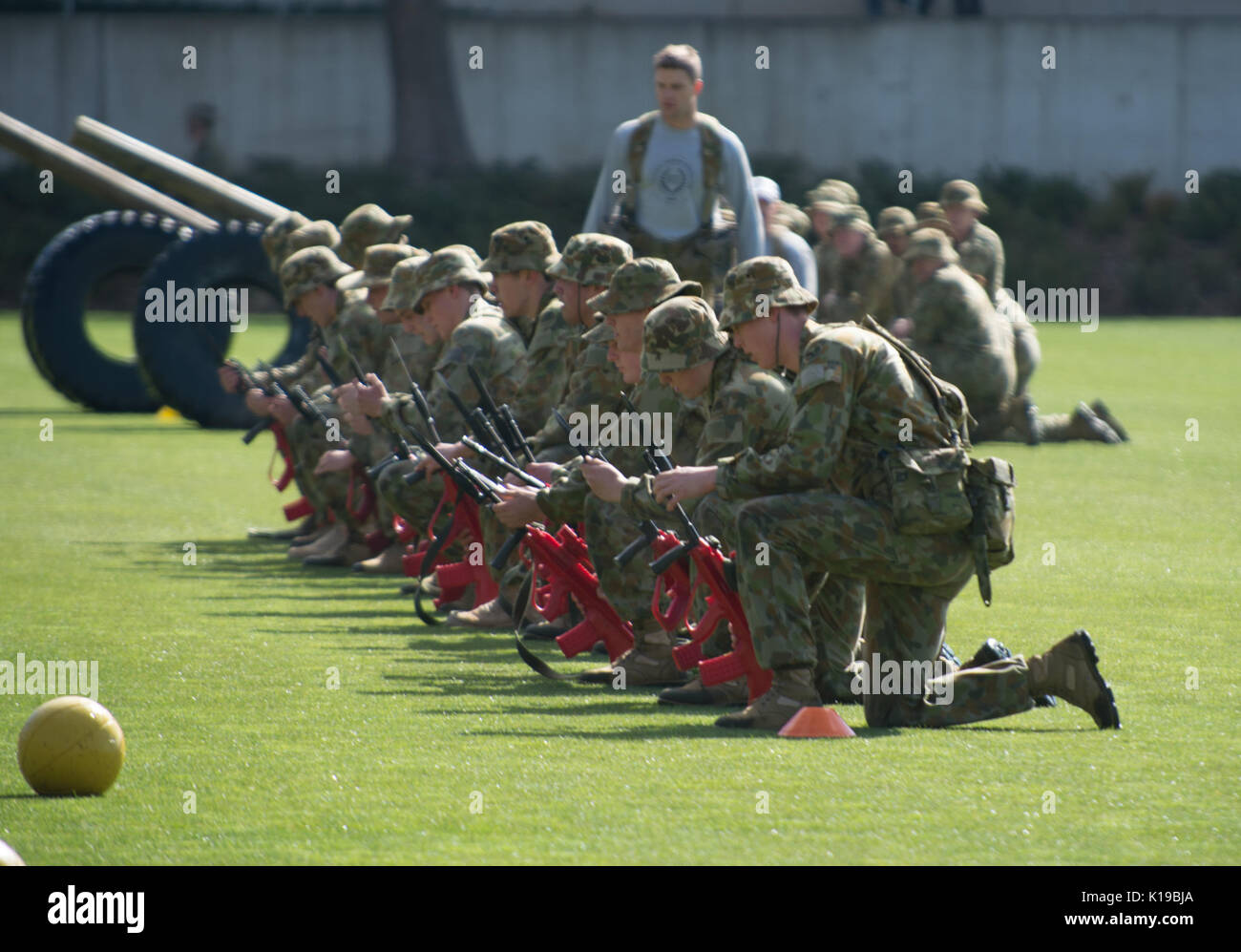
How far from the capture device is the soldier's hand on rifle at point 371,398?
1141 cm

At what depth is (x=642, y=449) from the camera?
29.9ft

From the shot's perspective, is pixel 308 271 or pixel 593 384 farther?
pixel 308 271

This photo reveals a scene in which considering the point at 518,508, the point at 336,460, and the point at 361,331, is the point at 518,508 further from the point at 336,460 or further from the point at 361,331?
the point at 361,331

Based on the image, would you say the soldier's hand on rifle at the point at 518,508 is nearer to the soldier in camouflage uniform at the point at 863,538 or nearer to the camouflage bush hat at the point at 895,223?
the soldier in camouflage uniform at the point at 863,538

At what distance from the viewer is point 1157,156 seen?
4309 centimetres

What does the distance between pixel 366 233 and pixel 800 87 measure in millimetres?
29457

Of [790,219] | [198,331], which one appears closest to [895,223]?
[790,219]

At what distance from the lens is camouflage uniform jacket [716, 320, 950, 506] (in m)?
7.51

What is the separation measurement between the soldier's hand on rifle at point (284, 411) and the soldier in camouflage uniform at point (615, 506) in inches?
187

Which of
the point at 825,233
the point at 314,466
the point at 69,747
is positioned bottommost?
the point at 69,747

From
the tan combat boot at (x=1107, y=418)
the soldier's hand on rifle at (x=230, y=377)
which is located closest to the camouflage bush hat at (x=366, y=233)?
the soldier's hand on rifle at (x=230, y=377)

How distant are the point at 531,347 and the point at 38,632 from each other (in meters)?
2.61
